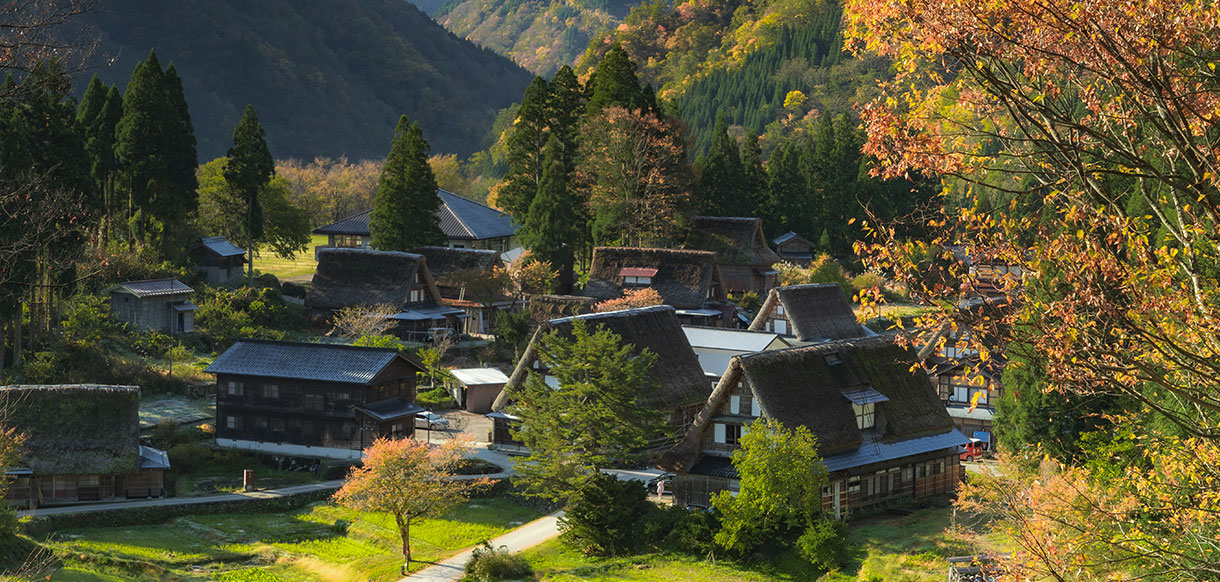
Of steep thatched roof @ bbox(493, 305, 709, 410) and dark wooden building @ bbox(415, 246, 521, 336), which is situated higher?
dark wooden building @ bbox(415, 246, 521, 336)

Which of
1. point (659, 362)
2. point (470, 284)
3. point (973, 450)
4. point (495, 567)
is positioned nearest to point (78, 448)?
point (495, 567)

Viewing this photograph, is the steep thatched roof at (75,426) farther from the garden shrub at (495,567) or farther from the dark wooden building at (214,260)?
the dark wooden building at (214,260)

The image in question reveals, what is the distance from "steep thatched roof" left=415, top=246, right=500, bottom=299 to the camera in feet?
196

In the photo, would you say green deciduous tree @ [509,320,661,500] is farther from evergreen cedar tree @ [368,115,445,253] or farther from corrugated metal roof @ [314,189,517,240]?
corrugated metal roof @ [314,189,517,240]

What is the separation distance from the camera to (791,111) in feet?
383

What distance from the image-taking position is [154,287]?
52281mm

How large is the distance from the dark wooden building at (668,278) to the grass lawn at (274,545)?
21482 millimetres

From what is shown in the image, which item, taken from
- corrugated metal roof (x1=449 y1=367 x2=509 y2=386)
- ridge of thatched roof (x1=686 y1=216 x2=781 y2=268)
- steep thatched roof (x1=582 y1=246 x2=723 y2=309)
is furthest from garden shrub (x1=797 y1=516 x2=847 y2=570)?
ridge of thatched roof (x1=686 y1=216 x2=781 y2=268)

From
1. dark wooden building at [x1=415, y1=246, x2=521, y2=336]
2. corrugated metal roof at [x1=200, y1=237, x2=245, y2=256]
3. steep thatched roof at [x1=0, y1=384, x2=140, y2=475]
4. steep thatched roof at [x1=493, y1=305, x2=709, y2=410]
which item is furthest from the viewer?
corrugated metal roof at [x1=200, y1=237, x2=245, y2=256]

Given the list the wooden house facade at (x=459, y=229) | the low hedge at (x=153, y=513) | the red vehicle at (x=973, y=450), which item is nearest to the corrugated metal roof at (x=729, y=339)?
the red vehicle at (x=973, y=450)

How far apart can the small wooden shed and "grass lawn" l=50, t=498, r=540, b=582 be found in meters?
9.11

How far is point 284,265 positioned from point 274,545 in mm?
45515

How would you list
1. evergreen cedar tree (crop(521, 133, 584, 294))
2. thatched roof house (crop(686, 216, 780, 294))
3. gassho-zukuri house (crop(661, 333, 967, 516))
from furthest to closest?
thatched roof house (crop(686, 216, 780, 294)), evergreen cedar tree (crop(521, 133, 584, 294)), gassho-zukuri house (crop(661, 333, 967, 516))

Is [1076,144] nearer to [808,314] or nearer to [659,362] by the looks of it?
[659,362]
